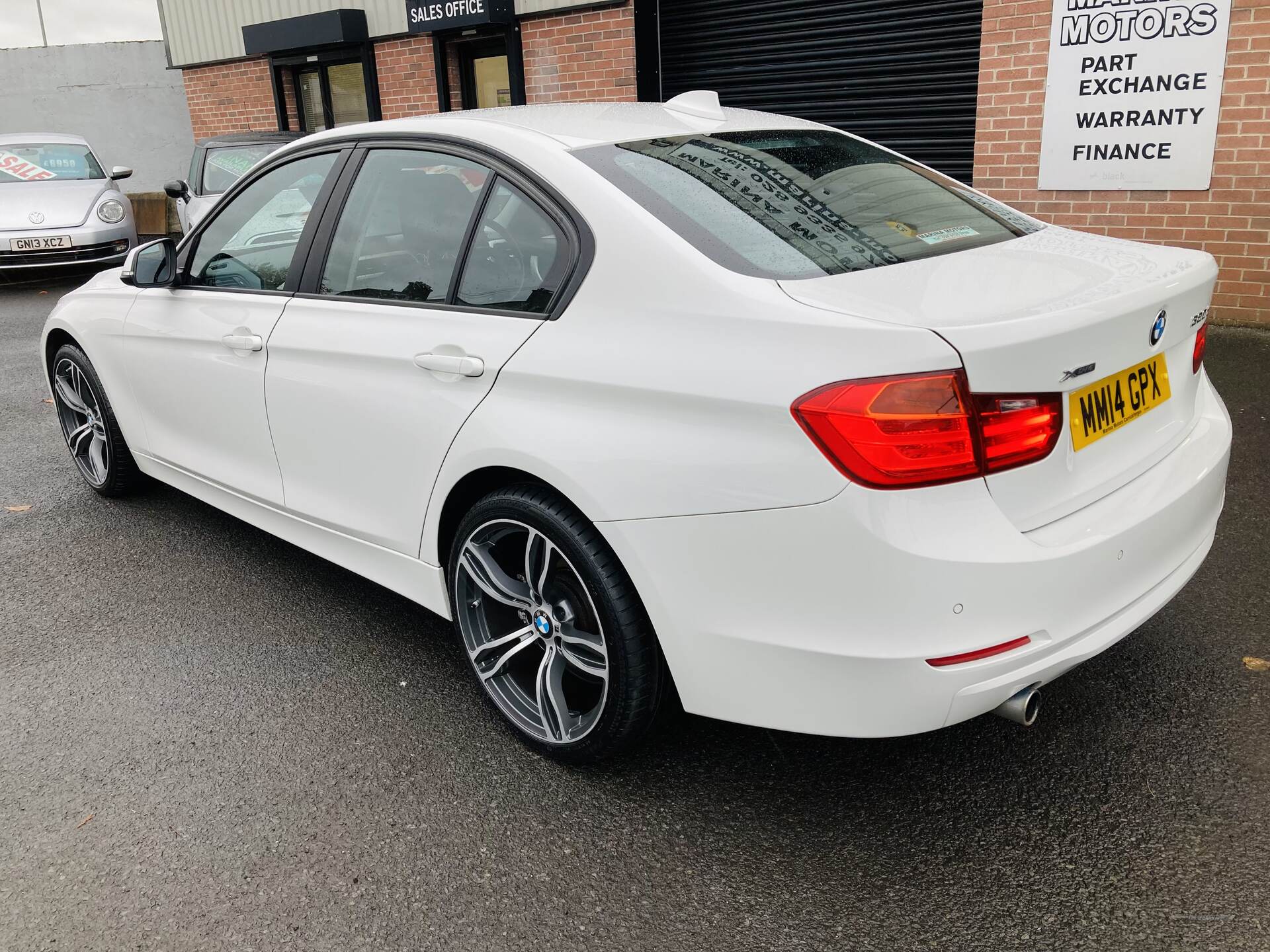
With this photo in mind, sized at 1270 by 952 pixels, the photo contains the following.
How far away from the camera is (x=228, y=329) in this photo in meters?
3.54

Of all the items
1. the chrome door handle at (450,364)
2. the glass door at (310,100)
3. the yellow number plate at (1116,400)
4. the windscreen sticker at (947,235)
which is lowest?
the yellow number plate at (1116,400)

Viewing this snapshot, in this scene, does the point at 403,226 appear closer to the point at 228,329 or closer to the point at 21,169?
the point at 228,329

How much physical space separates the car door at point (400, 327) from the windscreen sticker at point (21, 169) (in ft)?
36.7

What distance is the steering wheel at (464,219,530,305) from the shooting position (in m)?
2.67

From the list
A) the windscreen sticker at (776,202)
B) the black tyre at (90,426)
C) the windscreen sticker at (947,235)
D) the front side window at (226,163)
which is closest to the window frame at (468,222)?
the windscreen sticker at (776,202)

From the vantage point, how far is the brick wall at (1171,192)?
6.54 m

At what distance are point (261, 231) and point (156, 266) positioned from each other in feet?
1.84

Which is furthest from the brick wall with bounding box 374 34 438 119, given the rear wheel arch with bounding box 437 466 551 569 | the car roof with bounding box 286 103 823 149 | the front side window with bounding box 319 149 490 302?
the rear wheel arch with bounding box 437 466 551 569

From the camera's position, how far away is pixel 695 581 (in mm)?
2244

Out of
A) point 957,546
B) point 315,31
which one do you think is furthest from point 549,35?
point 957,546

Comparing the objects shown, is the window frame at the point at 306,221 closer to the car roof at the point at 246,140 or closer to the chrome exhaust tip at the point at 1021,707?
the chrome exhaust tip at the point at 1021,707

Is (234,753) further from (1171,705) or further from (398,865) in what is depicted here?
(1171,705)

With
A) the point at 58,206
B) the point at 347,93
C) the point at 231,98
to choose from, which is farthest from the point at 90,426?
the point at 231,98

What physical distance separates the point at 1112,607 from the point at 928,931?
0.79m
